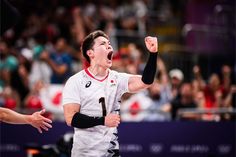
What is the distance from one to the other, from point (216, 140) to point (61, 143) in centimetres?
452

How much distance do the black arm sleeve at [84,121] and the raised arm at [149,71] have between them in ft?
2.29

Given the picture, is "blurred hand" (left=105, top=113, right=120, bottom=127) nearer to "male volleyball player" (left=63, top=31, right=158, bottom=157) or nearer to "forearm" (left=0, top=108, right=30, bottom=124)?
"male volleyball player" (left=63, top=31, right=158, bottom=157)

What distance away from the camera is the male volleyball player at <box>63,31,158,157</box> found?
7.58 meters

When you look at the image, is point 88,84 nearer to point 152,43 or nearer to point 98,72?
point 98,72

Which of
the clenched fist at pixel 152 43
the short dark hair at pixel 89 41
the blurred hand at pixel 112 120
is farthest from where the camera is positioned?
the short dark hair at pixel 89 41

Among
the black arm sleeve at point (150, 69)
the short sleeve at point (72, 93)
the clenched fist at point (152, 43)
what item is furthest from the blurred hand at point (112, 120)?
the clenched fist at point (152, 43)

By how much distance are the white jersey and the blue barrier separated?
19.0 ft

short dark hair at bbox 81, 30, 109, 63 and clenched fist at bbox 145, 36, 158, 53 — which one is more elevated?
short dark hair at bbox 81, 30, 109, 63

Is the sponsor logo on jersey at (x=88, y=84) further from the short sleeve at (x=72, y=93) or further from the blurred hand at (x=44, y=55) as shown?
the blurred hand at (x=44, y=55)

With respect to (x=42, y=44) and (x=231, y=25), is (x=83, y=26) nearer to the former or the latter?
(x=42, y=44)

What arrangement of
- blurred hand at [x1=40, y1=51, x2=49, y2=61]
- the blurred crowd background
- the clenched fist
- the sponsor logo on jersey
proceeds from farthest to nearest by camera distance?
A: blurred hand at [x1=40, y1=51, x2=49, y2=61], the blurred crowd background, the sponsor logo on jersey, the clenched fist

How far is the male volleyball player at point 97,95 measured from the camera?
24.9 ft

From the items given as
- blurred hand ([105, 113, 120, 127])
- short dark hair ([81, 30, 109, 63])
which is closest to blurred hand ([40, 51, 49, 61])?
short dark hair ([81, 30, 109, 63])

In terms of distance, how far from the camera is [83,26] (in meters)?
16.8
